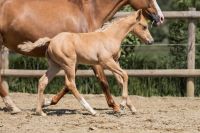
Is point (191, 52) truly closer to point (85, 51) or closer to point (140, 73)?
point (140, 73)

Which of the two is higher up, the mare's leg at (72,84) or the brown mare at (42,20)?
the brown mare at (42,20)

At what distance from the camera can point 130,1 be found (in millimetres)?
7914

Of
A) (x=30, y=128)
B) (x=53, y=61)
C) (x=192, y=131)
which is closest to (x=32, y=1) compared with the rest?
(x=53, y=61)

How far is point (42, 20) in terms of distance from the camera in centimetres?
741

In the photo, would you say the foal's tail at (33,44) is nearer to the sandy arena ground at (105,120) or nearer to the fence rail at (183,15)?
the sandy arena ground at (105,120)

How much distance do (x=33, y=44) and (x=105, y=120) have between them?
1.36 metres

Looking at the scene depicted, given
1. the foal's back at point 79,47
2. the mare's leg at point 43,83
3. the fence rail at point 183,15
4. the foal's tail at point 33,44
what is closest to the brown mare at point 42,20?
the foal's tail at point 33,44

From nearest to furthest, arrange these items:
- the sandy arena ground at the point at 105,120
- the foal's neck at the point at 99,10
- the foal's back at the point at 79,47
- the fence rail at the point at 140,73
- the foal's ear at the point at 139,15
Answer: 1. the sandy arena ground at the point at 105,120
2. the foal's back at the point at 79,47
3. the foal's ear at the point at 139,15
4. the foal's neck at the point at 99,10
5. the fence rail at the point at 140,73

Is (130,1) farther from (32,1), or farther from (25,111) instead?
(25,111)

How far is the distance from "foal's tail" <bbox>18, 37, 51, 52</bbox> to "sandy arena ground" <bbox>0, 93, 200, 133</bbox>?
2.63ft

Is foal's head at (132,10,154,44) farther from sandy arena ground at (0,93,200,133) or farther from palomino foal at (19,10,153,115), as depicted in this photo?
sandy arena ground at (0,93,200,133)

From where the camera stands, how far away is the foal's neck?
762 centimetres

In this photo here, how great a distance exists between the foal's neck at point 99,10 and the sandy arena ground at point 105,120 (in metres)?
1.17

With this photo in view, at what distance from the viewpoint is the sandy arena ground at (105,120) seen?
234 inches
